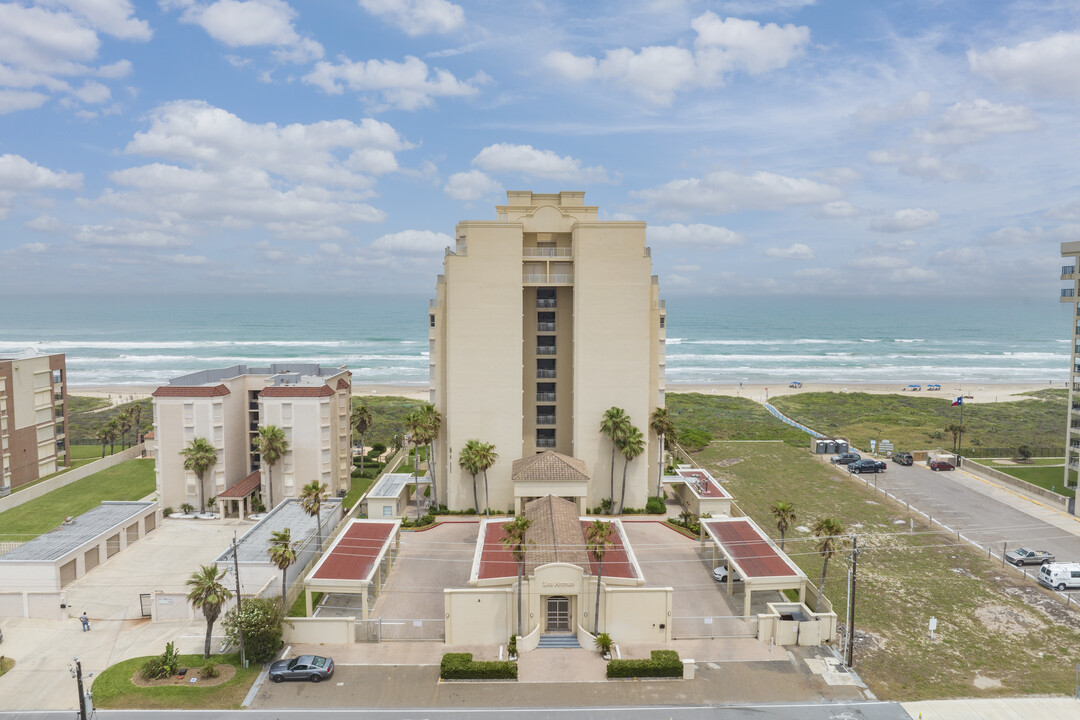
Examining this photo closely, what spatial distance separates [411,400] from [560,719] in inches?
3121

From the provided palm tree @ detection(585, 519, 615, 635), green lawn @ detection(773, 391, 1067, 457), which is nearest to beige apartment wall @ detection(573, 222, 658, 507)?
palm tree @ detection(585, 519, 615, 635)

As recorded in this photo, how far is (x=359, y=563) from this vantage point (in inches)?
1268

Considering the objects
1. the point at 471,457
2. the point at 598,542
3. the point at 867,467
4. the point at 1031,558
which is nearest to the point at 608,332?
the point at 471,457

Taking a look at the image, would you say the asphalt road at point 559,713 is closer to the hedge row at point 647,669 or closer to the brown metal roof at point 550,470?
the hedge row at point 647,669

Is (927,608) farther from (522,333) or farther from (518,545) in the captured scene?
(522,333)

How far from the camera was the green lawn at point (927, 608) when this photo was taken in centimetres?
2669

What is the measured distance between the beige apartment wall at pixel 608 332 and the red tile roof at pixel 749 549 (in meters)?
8.80

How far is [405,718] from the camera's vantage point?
947 inches

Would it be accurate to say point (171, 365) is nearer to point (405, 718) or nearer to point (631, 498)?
point (631, 498)

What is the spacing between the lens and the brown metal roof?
40469mm

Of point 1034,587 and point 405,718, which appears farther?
point 1034,587

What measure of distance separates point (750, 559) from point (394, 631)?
1810cm

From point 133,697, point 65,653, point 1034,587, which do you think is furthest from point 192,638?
point 1034,587

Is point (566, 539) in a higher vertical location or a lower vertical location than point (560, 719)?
higher
